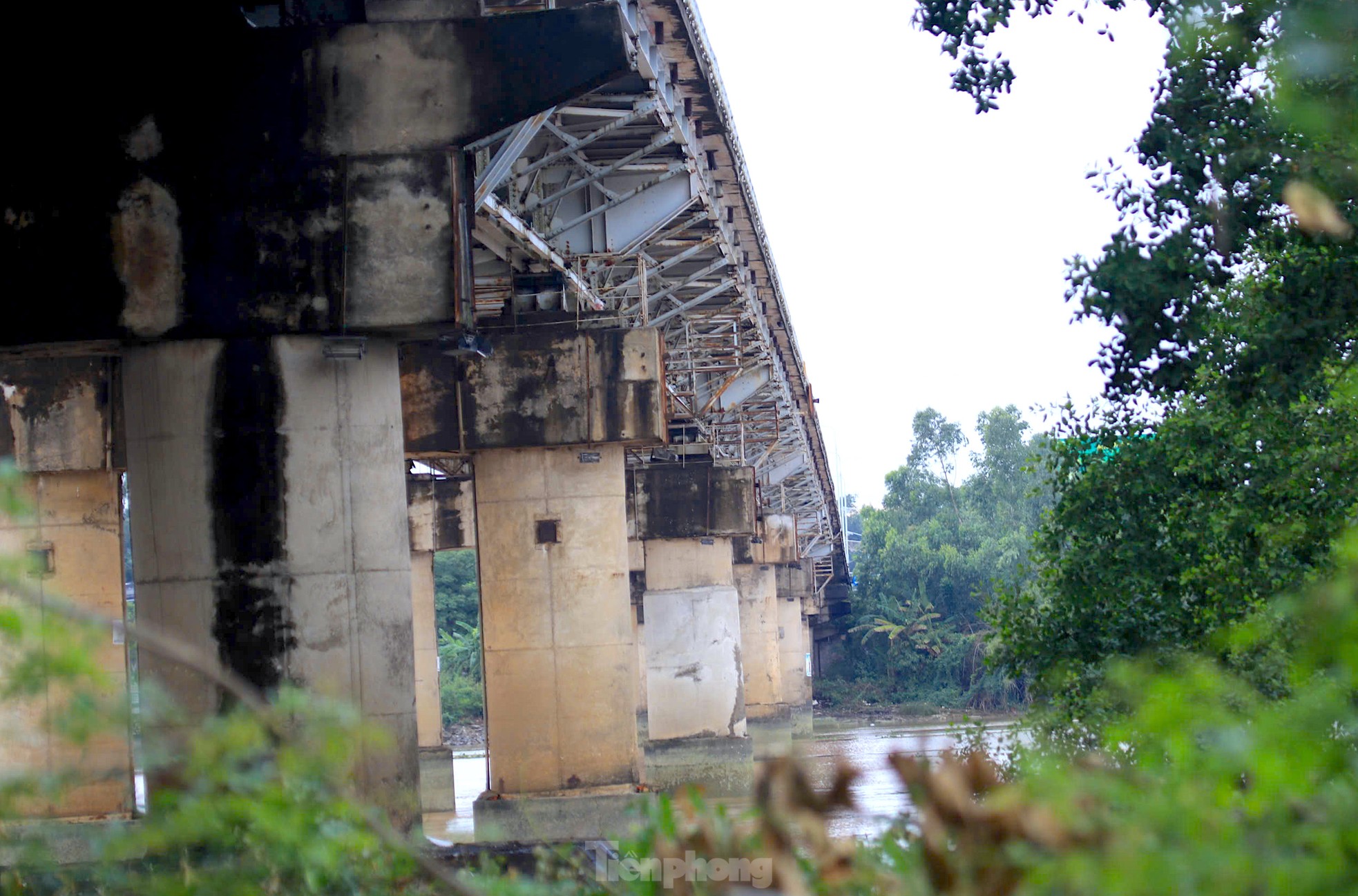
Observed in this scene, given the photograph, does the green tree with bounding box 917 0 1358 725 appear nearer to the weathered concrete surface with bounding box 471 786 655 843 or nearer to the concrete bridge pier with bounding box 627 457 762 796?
the weathered concrete surface with bounding box 471 786 655 843

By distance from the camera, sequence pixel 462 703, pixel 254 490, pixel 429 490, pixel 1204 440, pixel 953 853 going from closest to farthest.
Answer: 1. pixel 953 853
2. pixel 254 490
3. pixel 1204 440
4. pixel 429 490
5. pixel 462 703

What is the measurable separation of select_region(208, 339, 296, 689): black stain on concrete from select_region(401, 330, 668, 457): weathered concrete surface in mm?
10044

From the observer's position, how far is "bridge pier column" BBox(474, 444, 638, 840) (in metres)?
22.5

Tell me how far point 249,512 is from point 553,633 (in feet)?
38.9

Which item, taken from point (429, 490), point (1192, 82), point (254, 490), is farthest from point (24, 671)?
point (429, 490)

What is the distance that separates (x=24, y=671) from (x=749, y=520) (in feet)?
109

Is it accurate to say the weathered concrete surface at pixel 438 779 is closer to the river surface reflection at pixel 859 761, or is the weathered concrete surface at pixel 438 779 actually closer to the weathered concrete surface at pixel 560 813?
the river surface reflection at pixel 859 761

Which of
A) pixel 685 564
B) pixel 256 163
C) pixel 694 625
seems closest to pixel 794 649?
pixel 694 625

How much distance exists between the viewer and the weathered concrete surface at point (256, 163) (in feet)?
36.4

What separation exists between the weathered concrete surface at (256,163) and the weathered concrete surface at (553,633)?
11.3 m

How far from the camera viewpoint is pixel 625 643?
22562 mm

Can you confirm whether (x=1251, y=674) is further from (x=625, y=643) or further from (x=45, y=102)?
(x=625, y=643)

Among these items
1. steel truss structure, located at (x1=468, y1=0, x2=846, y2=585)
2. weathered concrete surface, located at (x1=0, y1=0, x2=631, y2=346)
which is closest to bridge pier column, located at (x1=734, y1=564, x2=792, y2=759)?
steel truss structure, located at (x1=468, y1=0, x2=846, y2=585)

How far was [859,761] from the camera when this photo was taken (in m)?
44.6
